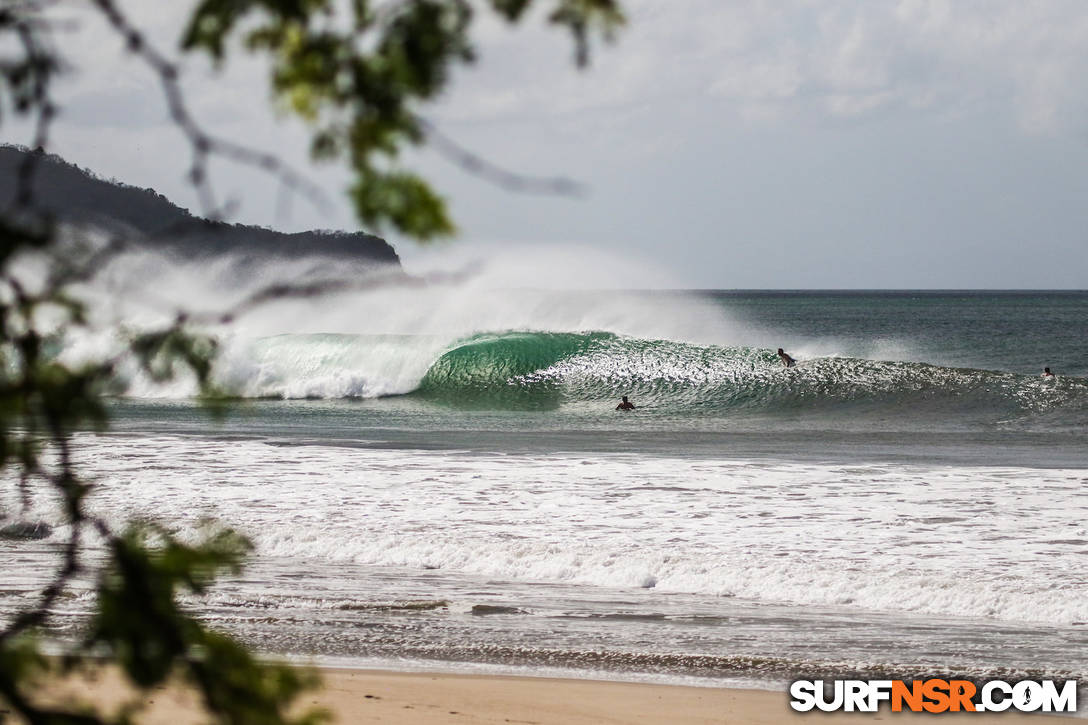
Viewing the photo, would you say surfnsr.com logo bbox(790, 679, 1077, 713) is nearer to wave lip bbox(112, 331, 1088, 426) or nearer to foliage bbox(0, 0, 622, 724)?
foliage bbox(0, 0, 622, 724)

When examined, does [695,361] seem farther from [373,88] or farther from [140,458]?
[373,88]

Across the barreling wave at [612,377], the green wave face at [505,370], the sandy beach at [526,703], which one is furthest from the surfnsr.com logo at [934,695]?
the green wave face at [505,370]

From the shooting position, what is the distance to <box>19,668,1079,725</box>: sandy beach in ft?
15.1

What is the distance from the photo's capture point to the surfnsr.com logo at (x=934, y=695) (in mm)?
4824

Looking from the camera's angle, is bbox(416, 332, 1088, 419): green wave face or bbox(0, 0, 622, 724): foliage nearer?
bbox(0, 0, 622, 724): foliage

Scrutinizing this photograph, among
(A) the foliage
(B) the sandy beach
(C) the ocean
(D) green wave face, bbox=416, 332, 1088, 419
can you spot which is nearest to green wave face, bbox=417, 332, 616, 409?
(D) green wave face, bbox=416, 332, 1088, 419

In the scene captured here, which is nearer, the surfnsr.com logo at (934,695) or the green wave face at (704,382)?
the surfnsr.com logo at (934,695)

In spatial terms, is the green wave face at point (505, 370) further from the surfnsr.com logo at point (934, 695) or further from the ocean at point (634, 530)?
the surfnsr.com logo at point (934, 695)

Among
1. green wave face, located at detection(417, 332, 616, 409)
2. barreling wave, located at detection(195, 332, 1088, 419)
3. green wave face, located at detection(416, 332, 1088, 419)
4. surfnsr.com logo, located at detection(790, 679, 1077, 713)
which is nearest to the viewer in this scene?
surfnsr.com logo, located at detection(790, 679, 1077, 713)

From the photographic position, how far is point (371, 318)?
33.6 metres

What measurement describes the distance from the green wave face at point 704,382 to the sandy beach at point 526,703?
1871 centimetres

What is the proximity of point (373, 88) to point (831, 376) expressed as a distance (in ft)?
84.7

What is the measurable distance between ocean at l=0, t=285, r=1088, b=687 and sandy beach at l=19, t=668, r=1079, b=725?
0.22 meters

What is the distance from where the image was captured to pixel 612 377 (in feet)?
92.4
